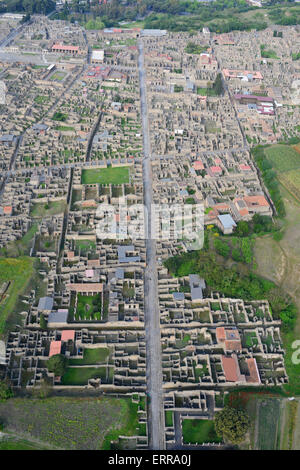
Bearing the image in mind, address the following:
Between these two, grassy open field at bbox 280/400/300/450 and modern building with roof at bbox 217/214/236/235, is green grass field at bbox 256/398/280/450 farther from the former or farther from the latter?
modern building with roof at bbox 217/214/236/235

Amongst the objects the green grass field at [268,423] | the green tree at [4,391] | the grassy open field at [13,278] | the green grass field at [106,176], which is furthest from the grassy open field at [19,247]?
the green grass field at [268,423]

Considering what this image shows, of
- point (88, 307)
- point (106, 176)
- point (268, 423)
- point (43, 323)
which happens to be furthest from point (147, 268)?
point (106, 176)

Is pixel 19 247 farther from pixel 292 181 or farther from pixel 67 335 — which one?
pixel 292 181

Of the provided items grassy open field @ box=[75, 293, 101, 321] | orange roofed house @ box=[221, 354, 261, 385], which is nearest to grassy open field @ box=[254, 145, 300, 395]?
orange roofed house @ box=[221, 354, 261, 385]

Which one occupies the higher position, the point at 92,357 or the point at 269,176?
the point at 269,176

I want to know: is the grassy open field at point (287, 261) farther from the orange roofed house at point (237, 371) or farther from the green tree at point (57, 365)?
the green tree at point (57, 365)
